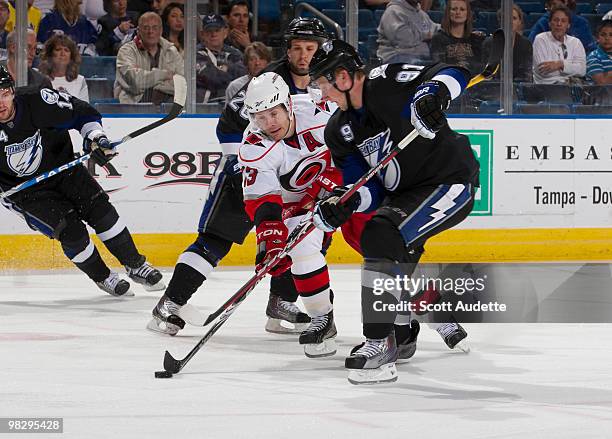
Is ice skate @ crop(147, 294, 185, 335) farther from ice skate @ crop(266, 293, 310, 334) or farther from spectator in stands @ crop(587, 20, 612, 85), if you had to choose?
spectator in stands @ crop(587, 20, 612, 85)

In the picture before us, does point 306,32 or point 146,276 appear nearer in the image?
point 306,32

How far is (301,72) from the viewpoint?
462 centimetres

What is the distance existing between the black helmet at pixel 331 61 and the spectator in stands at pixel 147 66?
313 centimetres

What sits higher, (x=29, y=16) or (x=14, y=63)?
(x=29, y=16)

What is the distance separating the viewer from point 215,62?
6.70 m

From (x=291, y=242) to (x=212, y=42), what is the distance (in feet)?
10.1

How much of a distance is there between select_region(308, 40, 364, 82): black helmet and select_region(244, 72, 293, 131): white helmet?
0.97 ft

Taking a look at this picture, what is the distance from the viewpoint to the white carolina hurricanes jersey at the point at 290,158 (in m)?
3.94

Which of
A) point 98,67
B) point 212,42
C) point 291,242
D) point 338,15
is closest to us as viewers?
point 291,242

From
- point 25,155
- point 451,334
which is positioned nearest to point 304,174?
point 451,334

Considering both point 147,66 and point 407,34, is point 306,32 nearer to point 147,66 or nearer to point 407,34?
point 147,66

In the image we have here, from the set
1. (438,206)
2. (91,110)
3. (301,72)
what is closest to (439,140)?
(438,206)

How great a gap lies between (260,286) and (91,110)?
111 centimetres

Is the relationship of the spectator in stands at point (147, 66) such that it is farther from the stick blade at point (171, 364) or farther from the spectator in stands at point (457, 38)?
the stick blade at point (171, 364)
